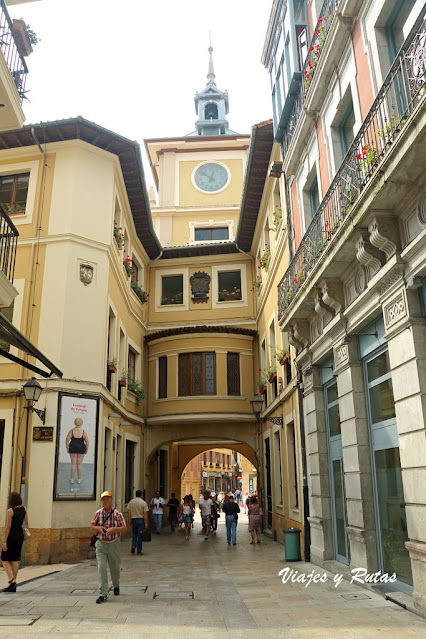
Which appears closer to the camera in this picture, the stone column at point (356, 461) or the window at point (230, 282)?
the stone column at point (356, 461)

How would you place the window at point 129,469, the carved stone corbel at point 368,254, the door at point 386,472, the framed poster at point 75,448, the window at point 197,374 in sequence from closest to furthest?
the door at point 386,472 → the carved stone corbel at point 368,254 → the framed poster at point 75,448 → the window at point 129,469 → the window at point 197,374

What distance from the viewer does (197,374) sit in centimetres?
2183

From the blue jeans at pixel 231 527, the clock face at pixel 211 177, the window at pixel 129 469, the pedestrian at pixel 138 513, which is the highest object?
the clock face at pixel 211 177

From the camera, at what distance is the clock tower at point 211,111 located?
35781 millimetres

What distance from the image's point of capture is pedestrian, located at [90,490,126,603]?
26.3ft

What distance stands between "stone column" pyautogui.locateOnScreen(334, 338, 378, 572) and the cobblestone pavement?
0.61m

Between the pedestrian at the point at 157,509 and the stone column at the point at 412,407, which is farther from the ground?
the stone column at the point at 412,407

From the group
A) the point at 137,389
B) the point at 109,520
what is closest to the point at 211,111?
the point at 137,389

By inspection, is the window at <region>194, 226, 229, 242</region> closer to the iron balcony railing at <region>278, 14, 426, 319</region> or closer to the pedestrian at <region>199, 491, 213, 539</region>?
the pedestrian at <region>199, 491, 213, 539</region>

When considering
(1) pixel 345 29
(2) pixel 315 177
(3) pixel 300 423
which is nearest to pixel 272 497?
(3) pixel 300 423

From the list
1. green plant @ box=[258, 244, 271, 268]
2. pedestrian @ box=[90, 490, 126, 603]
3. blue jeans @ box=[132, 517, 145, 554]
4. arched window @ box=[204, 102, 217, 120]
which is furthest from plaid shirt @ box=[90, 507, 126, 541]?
arched window @ box=[204, 102, 217, 120]

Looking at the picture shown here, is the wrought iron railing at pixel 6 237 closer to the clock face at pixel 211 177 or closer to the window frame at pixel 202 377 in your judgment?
the window frame at pixel 202 377

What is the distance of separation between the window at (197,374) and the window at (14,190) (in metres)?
8.82

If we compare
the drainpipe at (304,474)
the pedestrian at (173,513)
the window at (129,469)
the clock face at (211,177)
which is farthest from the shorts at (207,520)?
the clock face at (211,177)
